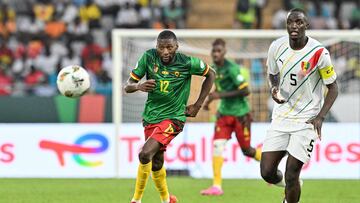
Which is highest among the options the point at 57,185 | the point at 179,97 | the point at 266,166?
the point at 179,97

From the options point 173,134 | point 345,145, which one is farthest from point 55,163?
point 173,134

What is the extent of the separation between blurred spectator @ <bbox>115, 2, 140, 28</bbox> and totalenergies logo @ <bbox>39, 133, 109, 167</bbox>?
337 inches

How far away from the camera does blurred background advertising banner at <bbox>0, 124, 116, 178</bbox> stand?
51.6ft

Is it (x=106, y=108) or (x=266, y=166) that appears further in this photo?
(x=106, y=108)

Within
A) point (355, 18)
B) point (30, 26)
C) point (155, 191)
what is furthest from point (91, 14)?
point (155, 191)

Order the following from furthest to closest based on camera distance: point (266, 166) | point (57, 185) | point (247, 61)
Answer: point (247, 61)
point (57, 185)
point (266, 166)

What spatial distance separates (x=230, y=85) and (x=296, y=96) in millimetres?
3968

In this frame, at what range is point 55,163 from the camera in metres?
15.8

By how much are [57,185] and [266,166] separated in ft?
17.7

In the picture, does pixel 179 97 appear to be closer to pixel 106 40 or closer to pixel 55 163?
pixel 55 163

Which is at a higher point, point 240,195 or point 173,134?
point 173,134

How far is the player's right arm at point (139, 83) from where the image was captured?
948 centimetres

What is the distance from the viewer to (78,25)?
79.2ft

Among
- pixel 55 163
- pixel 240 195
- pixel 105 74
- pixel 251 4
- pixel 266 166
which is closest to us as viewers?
pixel 266 166
